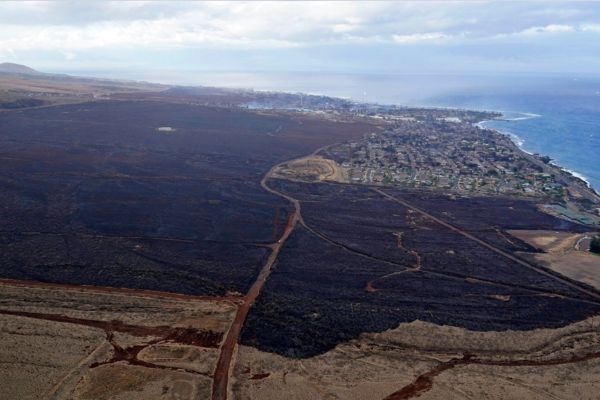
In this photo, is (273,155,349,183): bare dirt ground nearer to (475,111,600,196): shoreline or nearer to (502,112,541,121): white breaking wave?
(475,111,600,196): shoreline

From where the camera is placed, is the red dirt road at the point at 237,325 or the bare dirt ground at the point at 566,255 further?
the bare dirt ground at the point at 566,255

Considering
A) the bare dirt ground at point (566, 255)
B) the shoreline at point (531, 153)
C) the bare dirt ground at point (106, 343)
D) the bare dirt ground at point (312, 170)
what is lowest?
the bare dirt ground at point (106, 343)

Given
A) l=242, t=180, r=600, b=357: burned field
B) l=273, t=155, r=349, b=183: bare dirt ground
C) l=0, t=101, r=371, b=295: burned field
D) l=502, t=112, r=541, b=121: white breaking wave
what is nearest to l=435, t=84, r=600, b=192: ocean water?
l=502, t=112, r=541, b=121: white breaking wave

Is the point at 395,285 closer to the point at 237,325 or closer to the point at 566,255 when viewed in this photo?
the point at 237,325

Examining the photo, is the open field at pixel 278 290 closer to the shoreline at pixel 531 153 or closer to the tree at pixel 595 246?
the tree at pixel 595 246

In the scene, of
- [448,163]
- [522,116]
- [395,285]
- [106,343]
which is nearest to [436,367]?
[395,285]

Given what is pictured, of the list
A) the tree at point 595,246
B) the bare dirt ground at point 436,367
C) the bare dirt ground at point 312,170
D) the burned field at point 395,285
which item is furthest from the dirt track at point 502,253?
the bare dirt ground at point 312,170

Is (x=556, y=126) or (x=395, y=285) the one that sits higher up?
(x=556, y=126)
